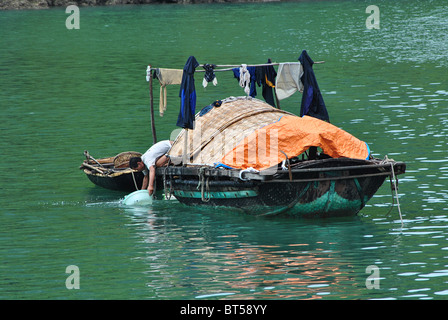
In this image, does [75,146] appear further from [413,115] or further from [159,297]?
[159,297]

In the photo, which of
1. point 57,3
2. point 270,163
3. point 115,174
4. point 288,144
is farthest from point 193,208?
point 57,3

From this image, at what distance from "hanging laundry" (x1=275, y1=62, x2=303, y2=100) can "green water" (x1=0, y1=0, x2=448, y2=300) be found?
10.5 ft

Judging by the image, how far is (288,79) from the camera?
1830 cm

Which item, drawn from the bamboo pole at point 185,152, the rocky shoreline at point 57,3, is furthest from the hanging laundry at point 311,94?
the rocky shoreline at point 57,3

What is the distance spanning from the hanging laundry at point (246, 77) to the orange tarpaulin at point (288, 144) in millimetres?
2777

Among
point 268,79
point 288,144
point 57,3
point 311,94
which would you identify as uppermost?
point 57,3

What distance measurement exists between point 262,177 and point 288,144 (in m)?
0.98

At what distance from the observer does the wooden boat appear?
48.6ft

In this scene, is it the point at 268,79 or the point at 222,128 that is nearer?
the point at 222,128

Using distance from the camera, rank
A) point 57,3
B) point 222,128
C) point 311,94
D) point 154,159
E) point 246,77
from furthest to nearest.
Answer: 1. point 57,3
2. point 246,77
3. point 154,159
4. point 311,94
5. point 222,128

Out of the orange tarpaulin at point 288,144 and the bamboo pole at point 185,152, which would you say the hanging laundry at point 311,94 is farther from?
the bamboo pole at point 185,152

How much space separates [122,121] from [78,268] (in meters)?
14.9

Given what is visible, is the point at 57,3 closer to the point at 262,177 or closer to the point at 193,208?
the point at 193,208

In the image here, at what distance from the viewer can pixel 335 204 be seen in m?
15.3
